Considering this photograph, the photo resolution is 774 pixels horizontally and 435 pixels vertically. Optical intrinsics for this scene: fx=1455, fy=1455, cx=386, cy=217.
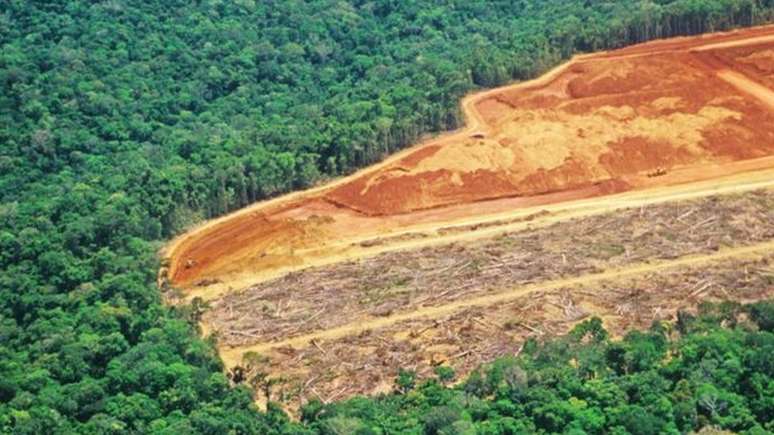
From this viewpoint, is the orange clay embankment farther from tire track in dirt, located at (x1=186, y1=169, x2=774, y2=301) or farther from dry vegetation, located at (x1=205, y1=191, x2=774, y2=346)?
dry vegetation, located at (x1=205, y1=191, x2=774, y2=346)

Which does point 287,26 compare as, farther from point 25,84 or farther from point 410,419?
point 410,419

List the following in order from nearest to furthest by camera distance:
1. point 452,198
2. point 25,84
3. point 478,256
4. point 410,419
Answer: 1. point 410,419
2. point 478,256
3. point 452,198
4. point 25,84

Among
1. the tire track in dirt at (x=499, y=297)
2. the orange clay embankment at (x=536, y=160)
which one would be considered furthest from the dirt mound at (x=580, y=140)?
the tire track in dirt at (x=499, y=297)

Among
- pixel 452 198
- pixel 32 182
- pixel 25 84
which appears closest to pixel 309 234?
pixel 452 198

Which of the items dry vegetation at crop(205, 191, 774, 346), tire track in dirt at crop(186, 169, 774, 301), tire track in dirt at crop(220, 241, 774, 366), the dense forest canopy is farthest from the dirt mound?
tire track in dirt at crop(220, 241, 774, 366)

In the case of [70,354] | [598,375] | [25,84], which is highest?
[25,84]

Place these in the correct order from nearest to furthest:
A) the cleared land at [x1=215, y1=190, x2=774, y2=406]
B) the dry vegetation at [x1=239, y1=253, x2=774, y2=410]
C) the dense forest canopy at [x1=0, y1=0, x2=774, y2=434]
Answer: the dense forest canopy at [x1=0, y1=0, x2=774, y2=434] < the dry vegetation at [x1=239, y1=253, x2=774, y2=410] < the cleared land at [x1=215, y1=190, x2=774, y2=406]

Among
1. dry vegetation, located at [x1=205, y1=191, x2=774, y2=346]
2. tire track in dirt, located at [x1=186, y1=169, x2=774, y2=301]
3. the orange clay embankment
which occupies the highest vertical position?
the orange clay embankment
